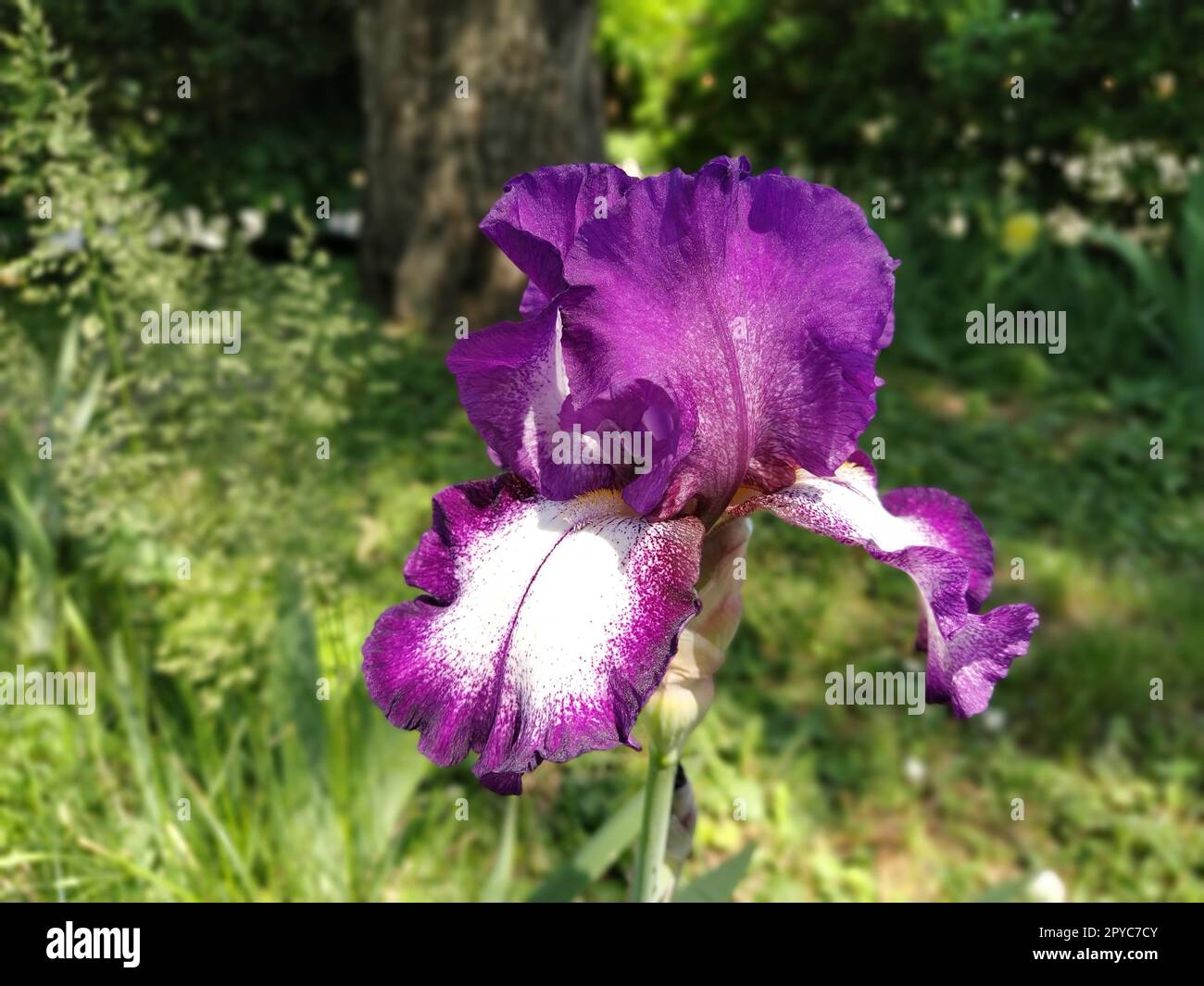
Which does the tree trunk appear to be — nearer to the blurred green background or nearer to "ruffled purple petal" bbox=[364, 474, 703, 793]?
the blurred green background

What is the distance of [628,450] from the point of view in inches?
40.8

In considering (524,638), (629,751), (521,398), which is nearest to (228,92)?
(629,751)

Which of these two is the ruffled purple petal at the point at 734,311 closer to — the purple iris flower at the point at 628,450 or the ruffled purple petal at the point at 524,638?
the purple iris flower at the point at 628,450

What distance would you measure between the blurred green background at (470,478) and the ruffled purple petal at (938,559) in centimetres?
51

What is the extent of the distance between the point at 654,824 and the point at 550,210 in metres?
0.67

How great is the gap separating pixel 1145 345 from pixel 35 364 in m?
5.04

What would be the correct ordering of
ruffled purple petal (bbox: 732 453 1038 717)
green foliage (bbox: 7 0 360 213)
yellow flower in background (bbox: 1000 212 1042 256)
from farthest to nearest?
yellow flower in background (bbox: 1000 212 1042 256), green foliage (bbox: 7 0 360 213), ruffled purple petal (bbox: 732 453 1038 717)

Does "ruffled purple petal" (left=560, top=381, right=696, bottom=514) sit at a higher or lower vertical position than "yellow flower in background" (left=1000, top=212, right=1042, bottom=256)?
lower

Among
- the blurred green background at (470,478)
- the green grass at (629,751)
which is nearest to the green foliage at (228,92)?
the blurred green background at (470,478)

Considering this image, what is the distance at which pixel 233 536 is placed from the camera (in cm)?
241

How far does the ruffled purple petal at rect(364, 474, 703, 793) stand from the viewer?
2.99 ft

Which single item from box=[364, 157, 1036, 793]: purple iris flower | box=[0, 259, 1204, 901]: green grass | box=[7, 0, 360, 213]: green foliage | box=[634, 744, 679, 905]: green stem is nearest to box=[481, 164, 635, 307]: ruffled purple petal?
box=[364, 157, 1036, 793]: purple iris flower

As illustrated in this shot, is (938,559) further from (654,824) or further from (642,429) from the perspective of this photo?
(654,824)
